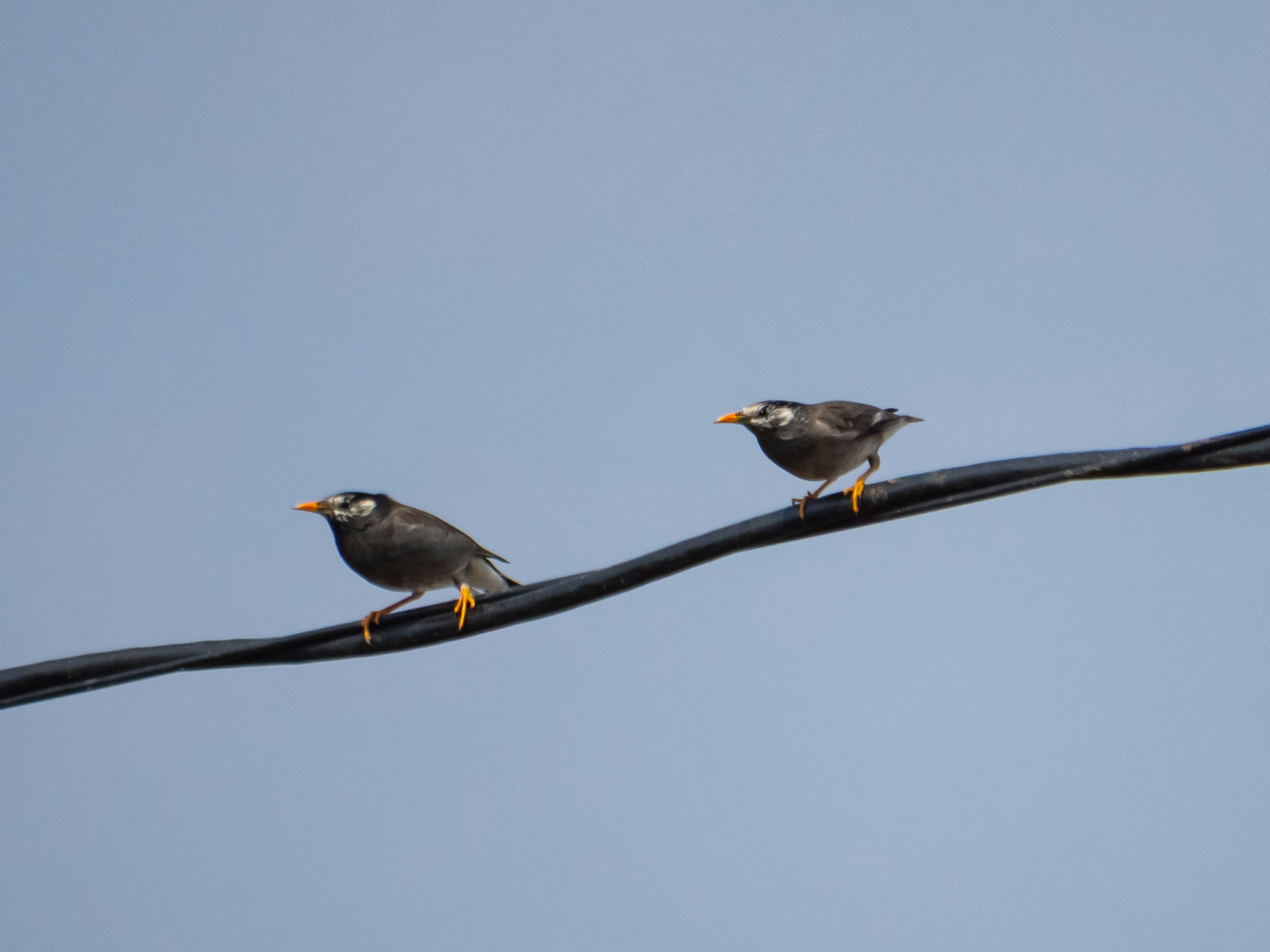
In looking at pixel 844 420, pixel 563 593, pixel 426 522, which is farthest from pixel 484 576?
pixel 563 593

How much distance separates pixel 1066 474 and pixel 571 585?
1.89 m

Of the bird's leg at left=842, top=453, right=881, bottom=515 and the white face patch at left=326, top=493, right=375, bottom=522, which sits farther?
the white face patch at left=326, top=493, right=375, bottom=522

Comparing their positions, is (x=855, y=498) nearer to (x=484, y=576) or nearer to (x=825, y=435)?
(x=825, y=435)

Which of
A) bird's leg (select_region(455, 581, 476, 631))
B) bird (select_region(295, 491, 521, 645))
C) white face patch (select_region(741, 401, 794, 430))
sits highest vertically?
white face patch (select_region(741, 401, 794, 430))

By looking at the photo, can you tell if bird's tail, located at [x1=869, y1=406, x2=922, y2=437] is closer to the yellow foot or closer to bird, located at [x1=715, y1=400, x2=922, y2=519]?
bird, located at [x1=715, y1=400, x2=922, y2=519]

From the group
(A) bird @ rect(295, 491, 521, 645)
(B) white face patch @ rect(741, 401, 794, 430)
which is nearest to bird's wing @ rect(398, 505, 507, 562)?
(A) bird @ rect(295, 491, 521, 645)

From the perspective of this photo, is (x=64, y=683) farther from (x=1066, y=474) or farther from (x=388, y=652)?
(x=1066, y=474)

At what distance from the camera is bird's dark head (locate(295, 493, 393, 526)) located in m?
7.54

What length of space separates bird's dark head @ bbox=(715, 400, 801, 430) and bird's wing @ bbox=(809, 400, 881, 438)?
0.44 feet

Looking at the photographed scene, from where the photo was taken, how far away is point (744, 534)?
5070mm

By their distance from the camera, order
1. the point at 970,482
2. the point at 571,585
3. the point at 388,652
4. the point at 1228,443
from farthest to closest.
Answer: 1. the point at 388,652
2. the point at 571,585
3. the point at 970,482
4. the point at 1228,443

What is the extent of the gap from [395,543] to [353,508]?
37cm

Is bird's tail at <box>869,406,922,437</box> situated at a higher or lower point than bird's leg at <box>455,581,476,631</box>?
higher

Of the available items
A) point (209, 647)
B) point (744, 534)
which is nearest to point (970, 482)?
point (744, 534)
